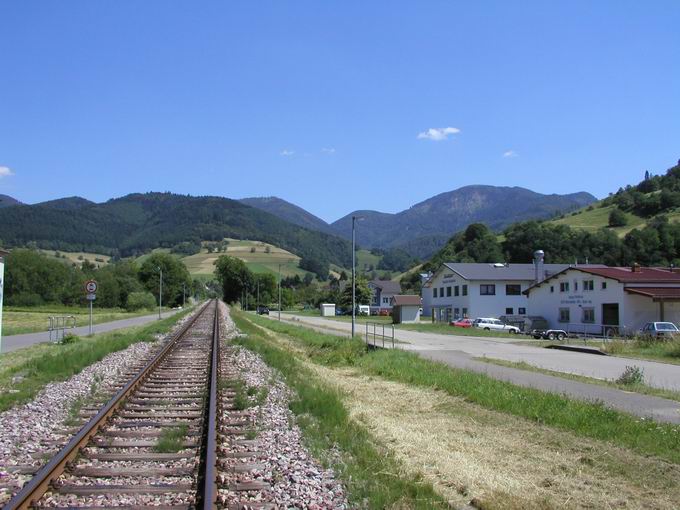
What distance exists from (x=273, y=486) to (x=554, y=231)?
129029mm

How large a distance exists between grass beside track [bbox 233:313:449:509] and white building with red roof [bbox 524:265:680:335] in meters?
43.0

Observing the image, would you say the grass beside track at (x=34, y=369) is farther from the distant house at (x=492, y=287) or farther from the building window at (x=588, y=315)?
the distant house at (x=492, y=287)

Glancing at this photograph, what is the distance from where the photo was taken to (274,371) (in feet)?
56.2

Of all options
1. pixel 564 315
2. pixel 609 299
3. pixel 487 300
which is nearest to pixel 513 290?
pixel 487 300

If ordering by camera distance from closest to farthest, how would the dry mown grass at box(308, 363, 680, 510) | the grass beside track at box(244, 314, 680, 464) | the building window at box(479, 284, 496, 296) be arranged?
1. the dry mown grass at box(308, 363, 680, 510)
2. the grass beside track at box(244, 314, 680, 464)
3. the building window at box(479, 284, 496, 296)

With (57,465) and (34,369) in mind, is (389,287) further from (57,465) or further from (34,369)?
(57,465)

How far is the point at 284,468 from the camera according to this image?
24.0 ft

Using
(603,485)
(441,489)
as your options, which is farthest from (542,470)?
(441,489)

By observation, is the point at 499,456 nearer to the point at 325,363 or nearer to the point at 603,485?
the point at 603,485

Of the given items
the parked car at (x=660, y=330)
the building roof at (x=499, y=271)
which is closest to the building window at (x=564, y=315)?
the building roof at (x=499, y=271)

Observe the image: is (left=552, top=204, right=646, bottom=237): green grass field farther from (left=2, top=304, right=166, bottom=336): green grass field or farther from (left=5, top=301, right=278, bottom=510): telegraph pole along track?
(left=5, top=301, right=278, bottom=510): telegraph pole along track

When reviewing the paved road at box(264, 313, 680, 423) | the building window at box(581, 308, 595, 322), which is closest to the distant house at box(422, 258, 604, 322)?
the building window at box(581, 308, 595, 322)

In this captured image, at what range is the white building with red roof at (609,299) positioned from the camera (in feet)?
163

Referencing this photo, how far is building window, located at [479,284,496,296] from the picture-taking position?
7481 cm
